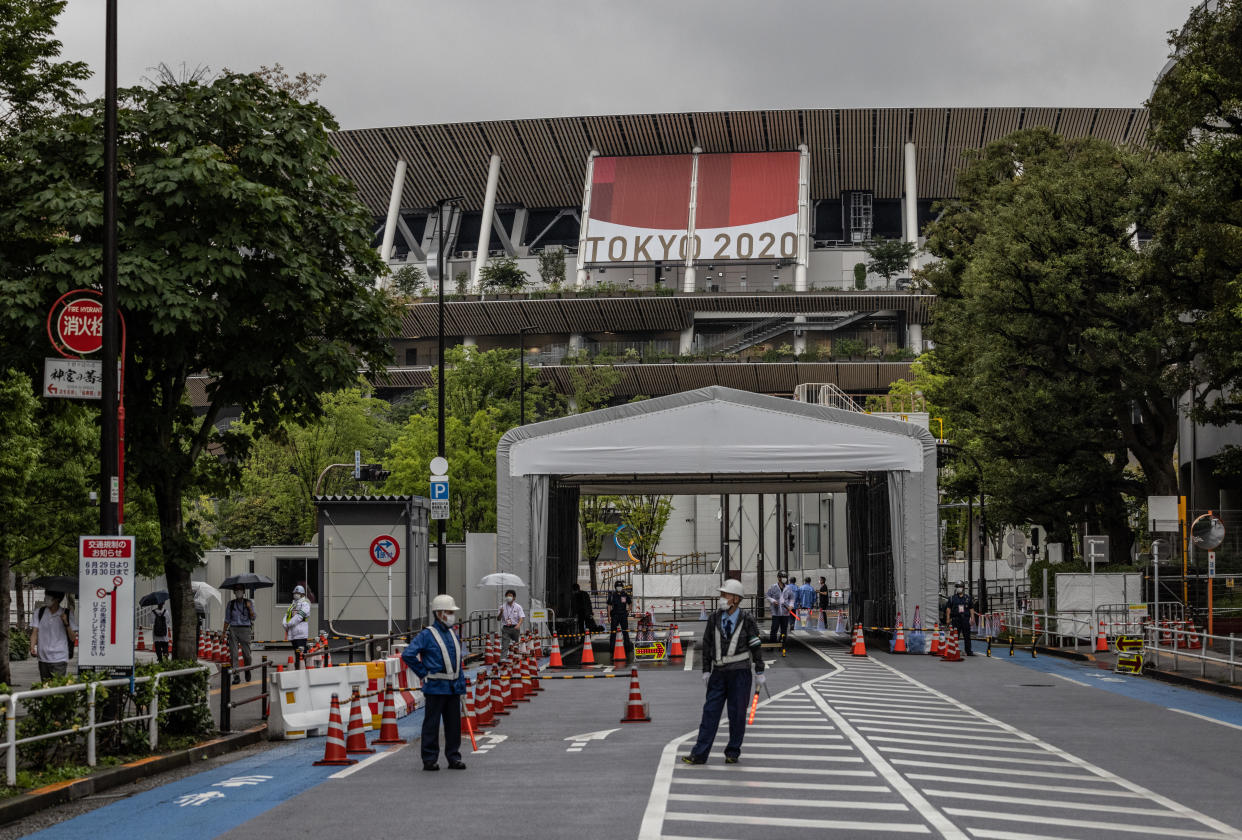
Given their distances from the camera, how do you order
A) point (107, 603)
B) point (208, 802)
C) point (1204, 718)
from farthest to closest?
point (1204, 718) → point (107, 603) → point (208, 802)

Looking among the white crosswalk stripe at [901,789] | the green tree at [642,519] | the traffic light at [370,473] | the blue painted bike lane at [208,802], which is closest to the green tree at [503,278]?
the green tree at [642,519]

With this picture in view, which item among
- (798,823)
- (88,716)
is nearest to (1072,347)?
(88,716)

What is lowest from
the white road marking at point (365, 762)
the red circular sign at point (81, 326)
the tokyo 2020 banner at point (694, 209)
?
the white road marking at point (365, 762)

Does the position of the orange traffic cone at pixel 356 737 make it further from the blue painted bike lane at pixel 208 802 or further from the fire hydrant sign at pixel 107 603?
the fire hydrant sign at pixel 107 603

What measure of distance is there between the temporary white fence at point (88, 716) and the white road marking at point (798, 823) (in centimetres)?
581

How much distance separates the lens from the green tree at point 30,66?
1833 centimetres

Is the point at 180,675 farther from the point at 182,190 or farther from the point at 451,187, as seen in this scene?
the point at 451,187

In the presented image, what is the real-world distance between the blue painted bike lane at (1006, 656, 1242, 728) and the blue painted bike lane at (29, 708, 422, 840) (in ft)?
40.3

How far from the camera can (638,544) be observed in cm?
8194

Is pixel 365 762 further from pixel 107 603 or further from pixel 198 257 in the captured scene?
pixel 198 257

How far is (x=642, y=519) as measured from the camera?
79.7m

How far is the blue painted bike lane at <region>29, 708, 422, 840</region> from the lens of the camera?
11367mm

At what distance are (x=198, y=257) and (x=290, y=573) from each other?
24.4 m

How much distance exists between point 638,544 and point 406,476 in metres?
25.4
